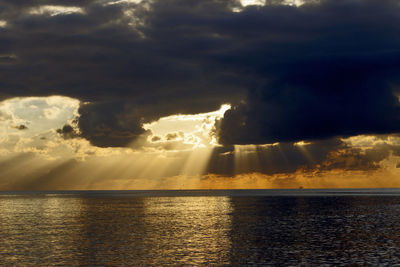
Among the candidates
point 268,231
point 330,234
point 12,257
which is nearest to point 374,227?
point 330,234

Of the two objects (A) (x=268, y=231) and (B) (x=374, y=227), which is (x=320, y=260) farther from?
(B) (x=374, y=227)

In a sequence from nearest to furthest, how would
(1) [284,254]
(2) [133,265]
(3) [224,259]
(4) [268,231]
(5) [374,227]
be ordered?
(2) [133,265] → (3) [224,259] → (1) [284,254] → (4) [268,231] → (5) [374,227]

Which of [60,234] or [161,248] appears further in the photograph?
[60,234]

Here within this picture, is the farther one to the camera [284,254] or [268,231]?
[268,231]

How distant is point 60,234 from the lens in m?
Result: 76.2

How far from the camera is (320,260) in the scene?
49625mm

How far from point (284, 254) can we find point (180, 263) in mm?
12873

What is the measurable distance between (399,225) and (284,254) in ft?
146

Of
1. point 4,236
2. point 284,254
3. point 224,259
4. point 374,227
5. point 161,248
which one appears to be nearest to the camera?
point 224,259

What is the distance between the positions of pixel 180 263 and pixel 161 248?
447 inches

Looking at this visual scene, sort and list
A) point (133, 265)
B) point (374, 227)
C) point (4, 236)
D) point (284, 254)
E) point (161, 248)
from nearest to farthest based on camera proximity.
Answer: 1. point (133, 265)
2. point (284, 254)
3. point (161, 248)
4. point (4, 236)
5. point (374, 227)

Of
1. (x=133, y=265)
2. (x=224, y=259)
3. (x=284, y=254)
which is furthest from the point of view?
(x=284, y=254)

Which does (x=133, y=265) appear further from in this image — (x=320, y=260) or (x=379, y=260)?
(x=379, y=260)

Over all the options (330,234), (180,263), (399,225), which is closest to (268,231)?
(330,234)
